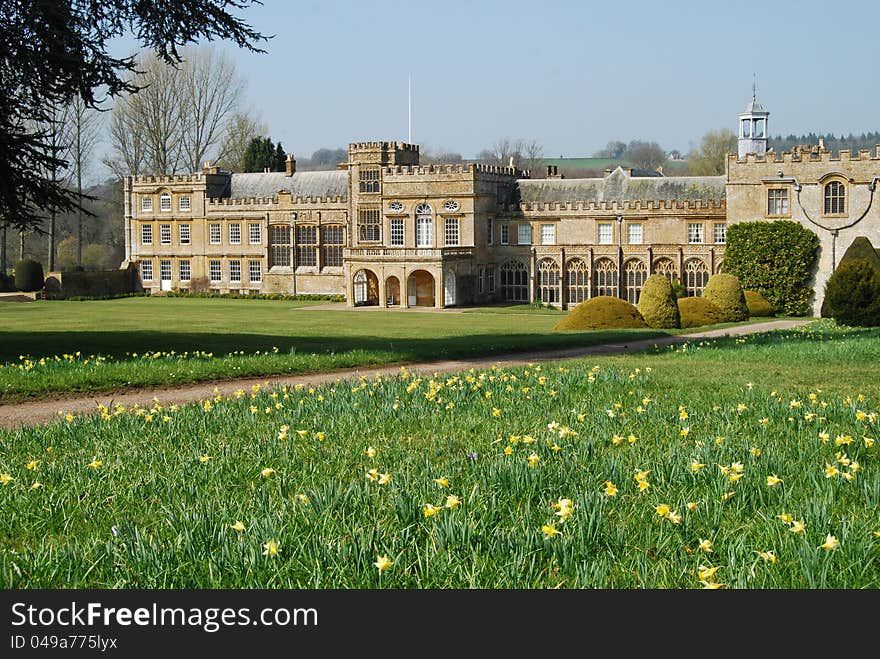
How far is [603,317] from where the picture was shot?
116ft

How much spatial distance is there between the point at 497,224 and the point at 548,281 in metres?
4.33

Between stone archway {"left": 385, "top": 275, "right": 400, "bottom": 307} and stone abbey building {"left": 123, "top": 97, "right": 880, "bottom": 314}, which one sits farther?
stone archway {"left": 385, "top": 275, "right": 400, "bottom": 307}

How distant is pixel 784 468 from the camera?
7613mm

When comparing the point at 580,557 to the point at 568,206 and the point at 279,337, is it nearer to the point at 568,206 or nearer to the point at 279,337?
the point at 279,337

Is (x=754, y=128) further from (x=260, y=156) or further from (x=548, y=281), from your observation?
(x=260, y=156)

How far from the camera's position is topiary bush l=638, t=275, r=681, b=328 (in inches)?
1433

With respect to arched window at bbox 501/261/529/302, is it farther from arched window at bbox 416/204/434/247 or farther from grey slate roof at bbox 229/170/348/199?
grey slate roof at bbox 229/170/348/199

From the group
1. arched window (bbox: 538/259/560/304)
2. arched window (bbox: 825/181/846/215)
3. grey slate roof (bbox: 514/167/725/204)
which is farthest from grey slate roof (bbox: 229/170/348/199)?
arched window (bbox: 825/181/846/215)

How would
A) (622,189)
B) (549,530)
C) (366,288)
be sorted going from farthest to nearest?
(366,288) < (622,189) < (549,530)

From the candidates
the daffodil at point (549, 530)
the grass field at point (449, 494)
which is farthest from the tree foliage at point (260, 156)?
the daffodil at point (549, 530)

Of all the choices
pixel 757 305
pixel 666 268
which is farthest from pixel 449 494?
pixel 666 268

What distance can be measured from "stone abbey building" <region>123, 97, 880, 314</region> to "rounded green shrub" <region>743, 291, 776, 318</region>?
4079mm

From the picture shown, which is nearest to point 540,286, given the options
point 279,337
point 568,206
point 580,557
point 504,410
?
point 568,206

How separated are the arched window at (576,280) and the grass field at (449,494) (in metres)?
43.9
